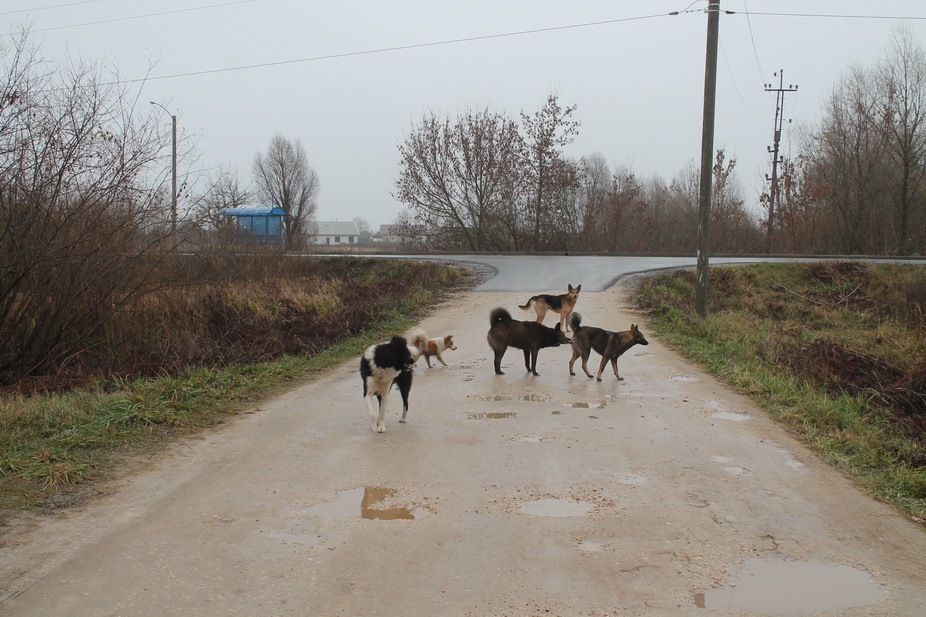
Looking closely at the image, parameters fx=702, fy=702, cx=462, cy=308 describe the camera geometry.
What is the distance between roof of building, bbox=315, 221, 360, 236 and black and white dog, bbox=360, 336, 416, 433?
141 meters

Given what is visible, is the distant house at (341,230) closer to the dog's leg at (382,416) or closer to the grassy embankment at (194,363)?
the grassy embankment at (194,363)

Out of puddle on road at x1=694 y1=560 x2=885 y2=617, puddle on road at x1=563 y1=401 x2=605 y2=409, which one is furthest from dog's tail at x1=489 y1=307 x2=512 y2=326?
puddle on road at x1=694 y1=560 x2=885 y2=617

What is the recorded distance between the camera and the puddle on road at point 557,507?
5.26 metres

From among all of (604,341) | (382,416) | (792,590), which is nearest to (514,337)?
(604,341)

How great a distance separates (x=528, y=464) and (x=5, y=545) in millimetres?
4024

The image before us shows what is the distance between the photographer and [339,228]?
150875 mm

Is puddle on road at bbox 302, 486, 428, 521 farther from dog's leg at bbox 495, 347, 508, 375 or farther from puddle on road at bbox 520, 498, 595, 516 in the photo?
dog's leg at bbox 495, 347, 508, 375

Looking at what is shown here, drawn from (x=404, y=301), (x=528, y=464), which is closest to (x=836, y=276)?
(x=404, y=301)

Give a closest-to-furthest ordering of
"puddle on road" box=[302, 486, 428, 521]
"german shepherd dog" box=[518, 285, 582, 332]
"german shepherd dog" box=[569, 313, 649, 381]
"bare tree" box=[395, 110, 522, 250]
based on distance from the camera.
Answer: "puddle on road" box=[302, 486, 428, 521]
"german shepherd dog" box=[569, 313, 649, 381]
"german shepherd dog" box=[518, 285, 582, 332]
"bare tree" box=[395, 110, 522, 250]

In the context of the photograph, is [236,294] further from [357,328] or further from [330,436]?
[330,436]

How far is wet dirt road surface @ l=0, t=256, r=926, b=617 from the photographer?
13.0 ft

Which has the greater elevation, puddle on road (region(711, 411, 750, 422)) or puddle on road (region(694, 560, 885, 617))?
puddle on road (region(711, 411, 750, 422))

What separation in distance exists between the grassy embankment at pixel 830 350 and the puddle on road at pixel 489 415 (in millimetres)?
3182

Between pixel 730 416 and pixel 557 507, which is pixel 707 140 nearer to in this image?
pixel 730 416
